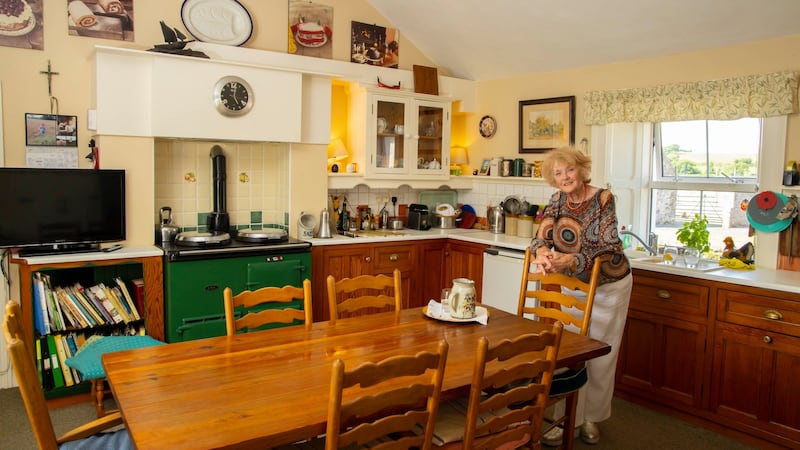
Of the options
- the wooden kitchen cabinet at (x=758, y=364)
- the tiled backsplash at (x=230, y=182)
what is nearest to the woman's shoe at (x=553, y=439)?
the wooden kitchen cabinet at (x=758, y=364)

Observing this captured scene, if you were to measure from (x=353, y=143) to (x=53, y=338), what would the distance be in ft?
8.18

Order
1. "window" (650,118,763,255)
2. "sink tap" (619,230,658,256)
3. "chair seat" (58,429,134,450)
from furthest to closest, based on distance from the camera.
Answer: "sink tap" (619,230,658,256) < "window" (650,118,763,255) < "chair seat" (58,429,134,450)

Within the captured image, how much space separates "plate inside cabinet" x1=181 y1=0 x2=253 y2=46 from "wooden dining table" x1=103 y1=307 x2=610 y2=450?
2.54 meters

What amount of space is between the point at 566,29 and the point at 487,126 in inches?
49.3

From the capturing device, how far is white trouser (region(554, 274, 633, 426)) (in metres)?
3.04

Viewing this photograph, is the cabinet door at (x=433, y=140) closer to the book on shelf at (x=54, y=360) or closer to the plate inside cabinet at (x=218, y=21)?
the plate inside cabinet at (x=218, y=21)

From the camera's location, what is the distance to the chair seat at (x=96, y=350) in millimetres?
2975

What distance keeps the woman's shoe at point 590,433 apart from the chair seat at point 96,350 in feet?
7.66

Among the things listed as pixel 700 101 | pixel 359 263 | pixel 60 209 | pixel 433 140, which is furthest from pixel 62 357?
pixel 700 101

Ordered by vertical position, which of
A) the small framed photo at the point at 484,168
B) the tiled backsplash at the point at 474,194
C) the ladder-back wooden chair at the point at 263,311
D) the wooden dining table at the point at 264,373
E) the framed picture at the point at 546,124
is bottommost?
the wooden dining table at the point at 264,373

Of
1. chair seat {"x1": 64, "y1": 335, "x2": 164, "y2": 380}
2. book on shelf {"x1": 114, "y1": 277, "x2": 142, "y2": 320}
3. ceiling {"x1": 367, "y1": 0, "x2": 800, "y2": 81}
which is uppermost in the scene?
ceiling {"x1": 367, "y1": 0, "x2": 800, "y2": 81}

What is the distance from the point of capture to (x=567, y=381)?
2484 millimetres

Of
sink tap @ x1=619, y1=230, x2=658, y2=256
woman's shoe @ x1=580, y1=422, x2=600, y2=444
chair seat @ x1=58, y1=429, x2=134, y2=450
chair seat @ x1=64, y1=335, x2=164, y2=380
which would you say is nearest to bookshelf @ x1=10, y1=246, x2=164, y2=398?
chair seat @ x1=64, y1=335, x2=164, y2=380

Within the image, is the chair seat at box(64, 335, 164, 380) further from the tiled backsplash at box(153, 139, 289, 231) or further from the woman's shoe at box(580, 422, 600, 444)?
the woman's shoe at box(580, 422, 600, 444)
